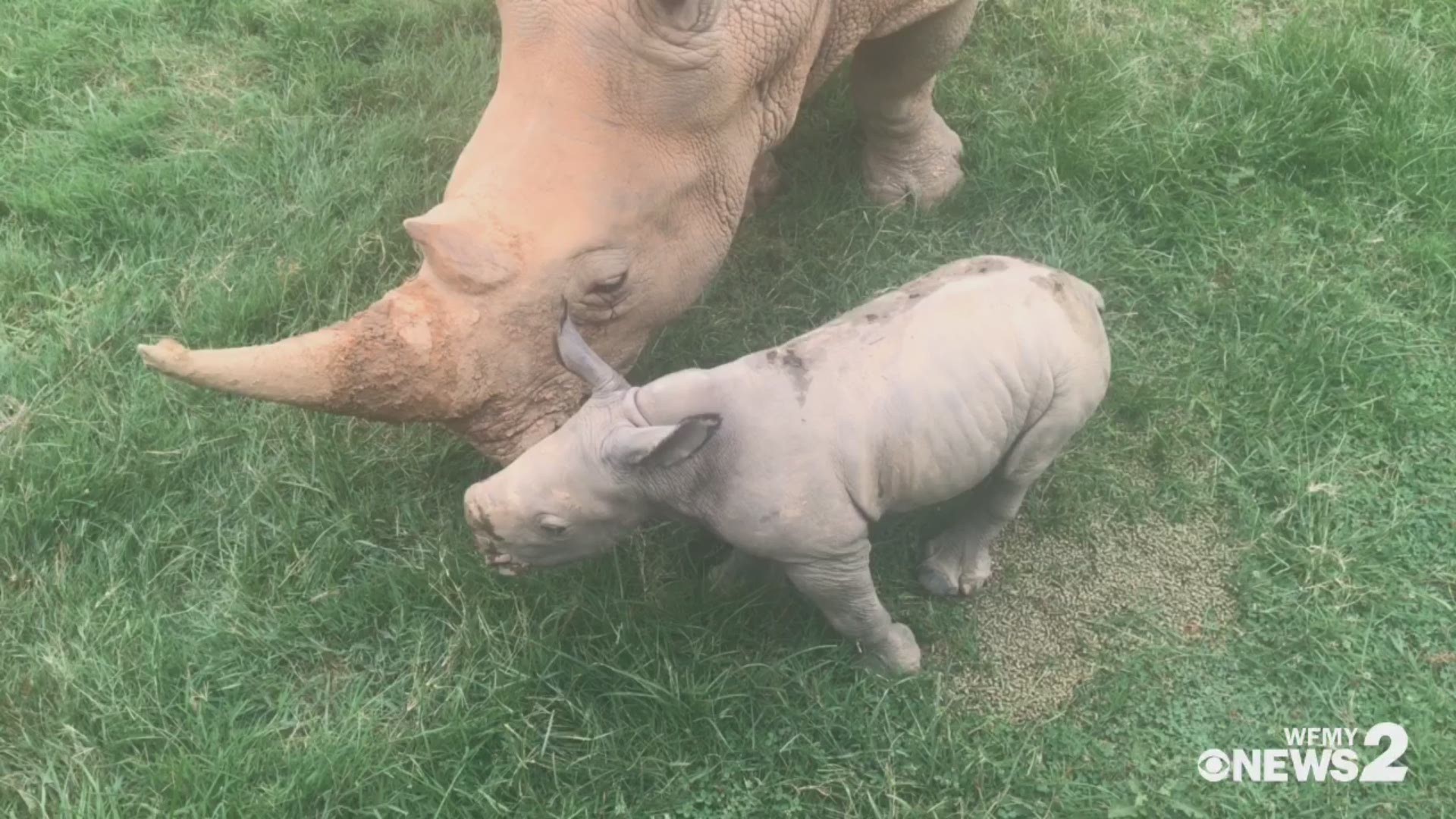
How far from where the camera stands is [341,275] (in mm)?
4488

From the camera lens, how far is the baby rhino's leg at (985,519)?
305 cm

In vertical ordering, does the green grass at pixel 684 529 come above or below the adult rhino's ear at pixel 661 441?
below

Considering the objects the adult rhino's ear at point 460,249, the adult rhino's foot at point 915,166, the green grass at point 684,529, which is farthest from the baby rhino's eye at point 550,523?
the adult rhino's foot at point 915,166

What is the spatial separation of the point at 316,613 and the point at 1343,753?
Result: 3135mm

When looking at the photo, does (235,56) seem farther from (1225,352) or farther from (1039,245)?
(1225,352)

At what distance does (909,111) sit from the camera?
4.31m

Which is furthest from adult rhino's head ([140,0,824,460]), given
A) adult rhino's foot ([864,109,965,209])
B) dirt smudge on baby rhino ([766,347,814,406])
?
adult rhino's foot ([864,109,965,209])

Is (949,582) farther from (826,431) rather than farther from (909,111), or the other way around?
(909,111)

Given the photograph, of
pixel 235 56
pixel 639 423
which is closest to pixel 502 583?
pixel 639 423

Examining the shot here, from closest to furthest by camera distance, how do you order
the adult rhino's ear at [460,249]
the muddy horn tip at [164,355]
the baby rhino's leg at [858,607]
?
the muddy horn tip at [164,355]
the adult rhino's ear at [460,249]
the baby rhino's leg at [858,607]

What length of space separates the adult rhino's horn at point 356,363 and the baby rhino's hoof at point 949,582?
166cm

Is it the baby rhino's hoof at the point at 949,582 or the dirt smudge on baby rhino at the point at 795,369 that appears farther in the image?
the baby rhino's hoof at the point at 949,582

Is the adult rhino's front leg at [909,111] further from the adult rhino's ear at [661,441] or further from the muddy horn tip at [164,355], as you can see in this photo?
the muddy horn tip at [164,355]

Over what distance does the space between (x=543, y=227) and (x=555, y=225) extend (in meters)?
0.03
